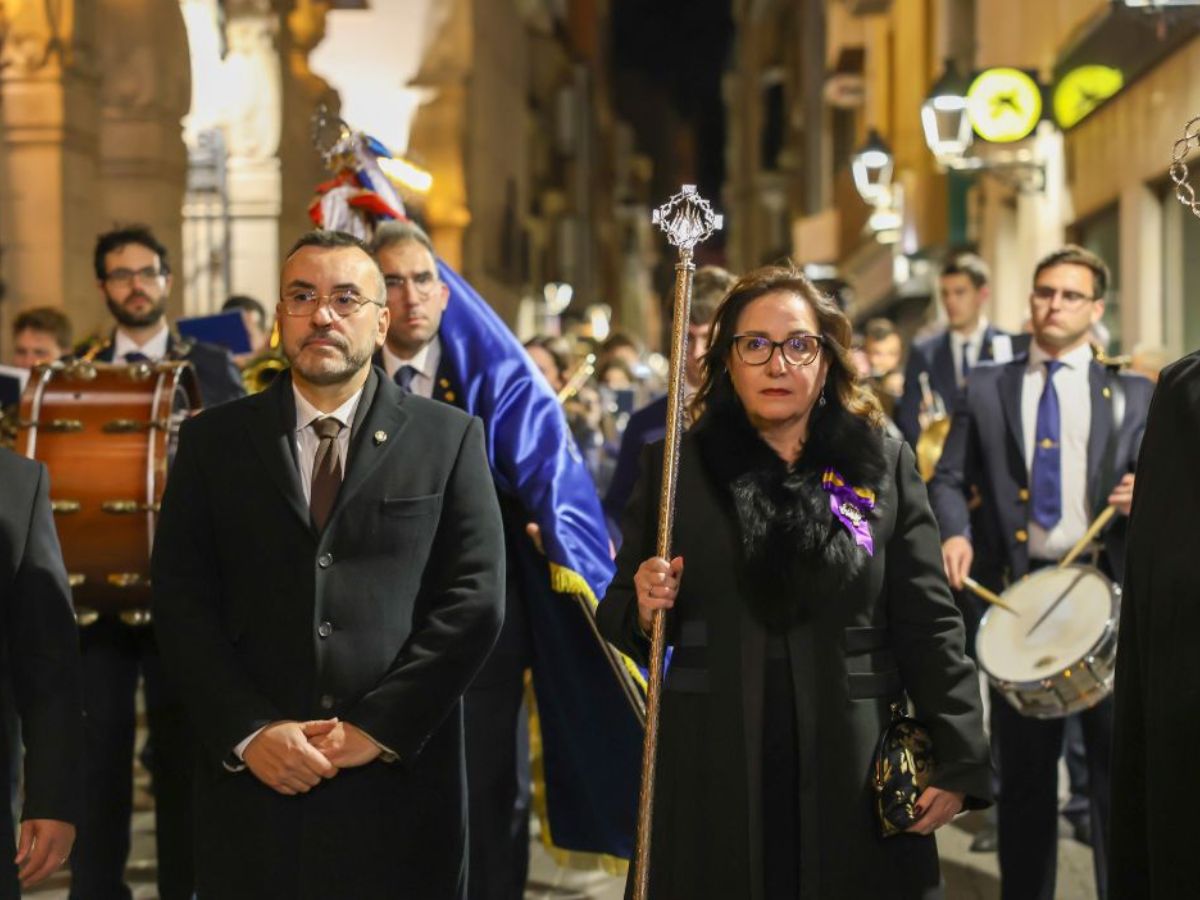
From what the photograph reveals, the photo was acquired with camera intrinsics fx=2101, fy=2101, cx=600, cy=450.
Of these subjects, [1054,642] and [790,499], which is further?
[1054,642]

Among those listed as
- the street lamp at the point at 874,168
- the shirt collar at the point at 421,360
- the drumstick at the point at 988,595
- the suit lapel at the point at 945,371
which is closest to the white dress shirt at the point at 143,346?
the shirt collar at the point at 421,360

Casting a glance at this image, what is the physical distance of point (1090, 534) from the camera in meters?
6.84

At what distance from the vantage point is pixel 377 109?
842 inches

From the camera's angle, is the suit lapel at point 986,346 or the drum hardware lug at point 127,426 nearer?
the drum hardware lug at point 127,426

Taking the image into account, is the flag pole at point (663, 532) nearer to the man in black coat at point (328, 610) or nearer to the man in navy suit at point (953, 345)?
the man in black coat at point (328, 610)

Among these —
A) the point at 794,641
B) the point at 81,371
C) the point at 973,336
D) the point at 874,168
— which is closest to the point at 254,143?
the point at 973,336

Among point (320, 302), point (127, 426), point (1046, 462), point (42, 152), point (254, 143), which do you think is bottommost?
point (1046, 462)

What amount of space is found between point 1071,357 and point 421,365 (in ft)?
7.41

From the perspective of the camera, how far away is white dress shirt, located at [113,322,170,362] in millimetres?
7215

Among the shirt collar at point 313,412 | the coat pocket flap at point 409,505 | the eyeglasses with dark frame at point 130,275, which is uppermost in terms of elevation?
the eyeglasses with dark frame at point 130,275

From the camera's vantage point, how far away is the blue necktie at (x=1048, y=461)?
7008mm

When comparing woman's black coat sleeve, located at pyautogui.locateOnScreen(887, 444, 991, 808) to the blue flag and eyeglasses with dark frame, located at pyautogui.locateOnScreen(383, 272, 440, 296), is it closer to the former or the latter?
the blue flag

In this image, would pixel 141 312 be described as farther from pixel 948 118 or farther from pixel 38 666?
pixel 948 118

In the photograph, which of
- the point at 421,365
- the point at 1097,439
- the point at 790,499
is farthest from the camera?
the point at 1097,439
